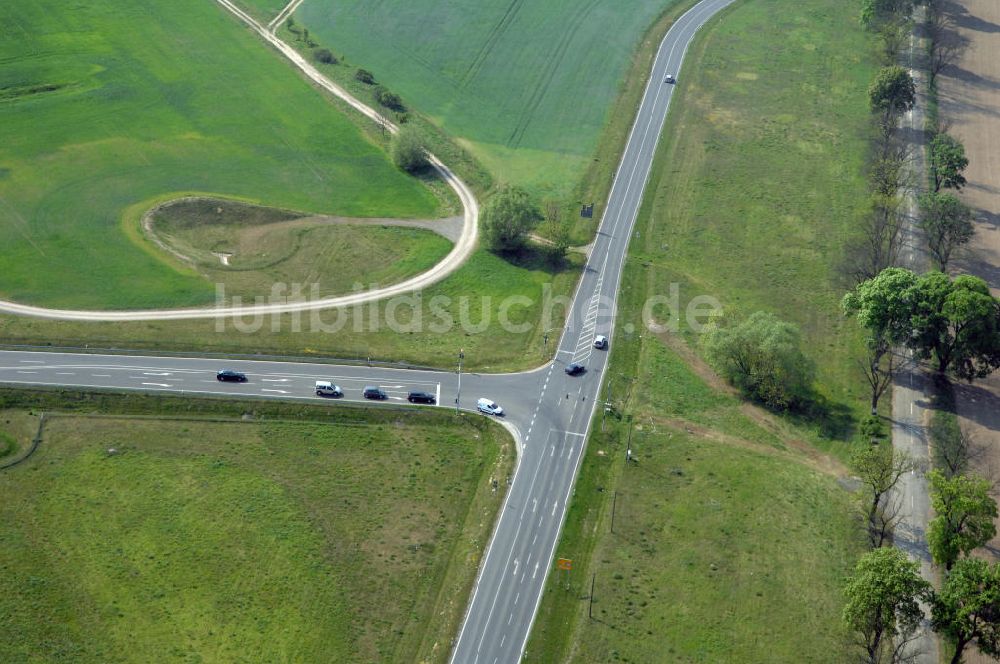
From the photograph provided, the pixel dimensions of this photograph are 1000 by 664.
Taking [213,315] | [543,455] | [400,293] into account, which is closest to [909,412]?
[543,455]

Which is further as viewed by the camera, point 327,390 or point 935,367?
point 935,367

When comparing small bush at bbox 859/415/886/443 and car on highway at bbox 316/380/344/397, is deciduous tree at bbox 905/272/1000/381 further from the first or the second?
car on highway at bbox 316/380/344/397

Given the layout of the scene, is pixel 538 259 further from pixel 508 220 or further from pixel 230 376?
pixel 230 376

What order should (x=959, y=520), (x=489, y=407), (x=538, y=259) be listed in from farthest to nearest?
(x=538, y=259) → (x=489, y=407) → (x=959, y=520)

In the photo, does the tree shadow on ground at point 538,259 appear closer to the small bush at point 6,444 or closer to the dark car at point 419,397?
the dark car at point 419,397

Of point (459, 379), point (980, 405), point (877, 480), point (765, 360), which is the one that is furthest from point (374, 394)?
point (980, 405)
